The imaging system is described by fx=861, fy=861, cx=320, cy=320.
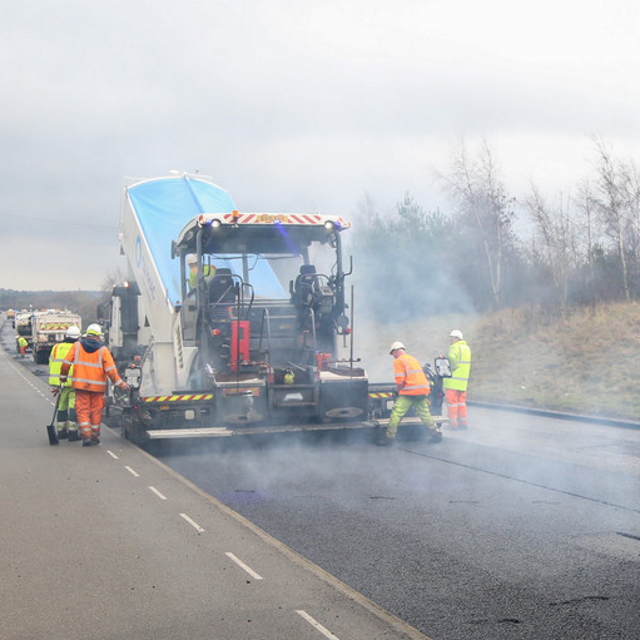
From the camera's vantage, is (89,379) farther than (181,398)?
Yes

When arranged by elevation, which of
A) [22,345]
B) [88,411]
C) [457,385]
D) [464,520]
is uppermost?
[22,345]

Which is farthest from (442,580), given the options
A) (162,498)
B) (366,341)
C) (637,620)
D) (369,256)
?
(366,341)

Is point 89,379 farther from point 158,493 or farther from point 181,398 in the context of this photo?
point 158,493

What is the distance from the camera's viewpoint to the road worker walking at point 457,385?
12828mm

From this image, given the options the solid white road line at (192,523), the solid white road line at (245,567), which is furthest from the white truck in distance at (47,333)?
the solid white road line at (245,567)

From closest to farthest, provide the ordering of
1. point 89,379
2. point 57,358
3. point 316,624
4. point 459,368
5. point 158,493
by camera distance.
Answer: point 316,624 < point 158,493 < point 89,379 < point 459,368 < point 57,358

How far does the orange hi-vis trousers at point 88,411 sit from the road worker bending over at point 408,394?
3813mm

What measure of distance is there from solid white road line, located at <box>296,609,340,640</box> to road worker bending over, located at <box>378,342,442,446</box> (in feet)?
20.5

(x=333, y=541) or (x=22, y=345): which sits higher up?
(x=22, y=345)

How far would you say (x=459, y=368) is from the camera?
12961mm

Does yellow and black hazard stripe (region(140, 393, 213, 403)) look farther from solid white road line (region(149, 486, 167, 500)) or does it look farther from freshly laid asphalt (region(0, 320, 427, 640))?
solid white road line (region(149, 486, 167, 500))

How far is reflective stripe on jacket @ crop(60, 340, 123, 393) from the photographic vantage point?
11258mm

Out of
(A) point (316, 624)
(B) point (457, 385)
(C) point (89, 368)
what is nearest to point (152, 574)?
(A) point (316, 624)

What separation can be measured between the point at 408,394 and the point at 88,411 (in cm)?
422
